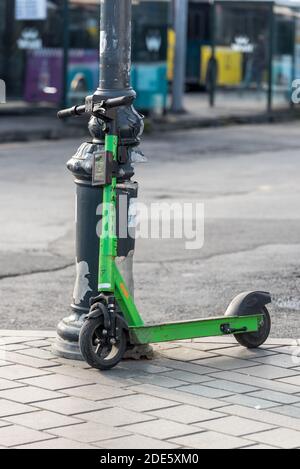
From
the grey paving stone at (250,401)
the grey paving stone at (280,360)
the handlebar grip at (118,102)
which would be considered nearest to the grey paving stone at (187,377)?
the grey paving stone at (250,401)

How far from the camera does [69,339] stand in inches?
243

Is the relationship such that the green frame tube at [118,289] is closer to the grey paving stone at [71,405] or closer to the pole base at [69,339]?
the pole base at [69,339]

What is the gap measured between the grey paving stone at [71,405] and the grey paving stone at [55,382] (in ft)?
0.68

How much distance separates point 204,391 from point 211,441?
78 centimetres

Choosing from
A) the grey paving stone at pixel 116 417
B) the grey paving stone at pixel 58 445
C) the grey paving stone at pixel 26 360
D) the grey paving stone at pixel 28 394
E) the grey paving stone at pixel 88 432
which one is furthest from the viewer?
the grey paving stone at pixel 26 360

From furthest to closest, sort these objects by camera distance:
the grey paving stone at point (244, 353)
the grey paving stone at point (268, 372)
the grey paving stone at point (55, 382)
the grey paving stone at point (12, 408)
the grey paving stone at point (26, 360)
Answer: the grey paving stone at point (244, 353) < the grey paving stone at point (26, 360) < the grey paving stone at point (268, 372) < the grey paving stone at point (55, 382) < the grey paving stone at point (12, 408)

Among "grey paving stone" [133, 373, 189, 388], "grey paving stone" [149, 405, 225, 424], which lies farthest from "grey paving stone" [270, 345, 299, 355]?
"grey paving stone" [149, 405, 225, 424]

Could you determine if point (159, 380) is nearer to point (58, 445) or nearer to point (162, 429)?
point (162, 429)

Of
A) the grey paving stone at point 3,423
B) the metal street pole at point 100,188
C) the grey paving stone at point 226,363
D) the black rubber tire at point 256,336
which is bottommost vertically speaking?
the grey paving stone at point 226,363

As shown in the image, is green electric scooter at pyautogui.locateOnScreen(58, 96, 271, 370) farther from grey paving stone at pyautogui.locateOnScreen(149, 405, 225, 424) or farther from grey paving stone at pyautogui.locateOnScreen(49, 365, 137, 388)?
grey paving stone at pyautogui.locateOnScreen(149, 405, 225, 424)

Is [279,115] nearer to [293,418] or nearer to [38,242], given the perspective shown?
[38,242]

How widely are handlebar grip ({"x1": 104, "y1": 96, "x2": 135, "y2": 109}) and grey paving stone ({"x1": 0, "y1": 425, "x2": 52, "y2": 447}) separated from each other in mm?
1672

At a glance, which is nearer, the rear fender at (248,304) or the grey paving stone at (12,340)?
the rear fender at (248,304)

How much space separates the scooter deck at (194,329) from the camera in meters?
5.92
